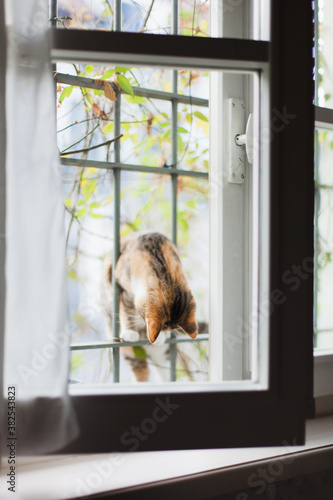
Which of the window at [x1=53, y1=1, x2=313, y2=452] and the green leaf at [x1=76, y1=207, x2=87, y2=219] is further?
the green leaf at [x1=76, y1=207, x2=87, y2=219]

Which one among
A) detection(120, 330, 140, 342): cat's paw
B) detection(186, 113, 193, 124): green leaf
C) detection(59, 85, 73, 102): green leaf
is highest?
detection(186, 113, 193, 124): green leaf

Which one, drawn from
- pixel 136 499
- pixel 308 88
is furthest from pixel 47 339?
pixel 308 88

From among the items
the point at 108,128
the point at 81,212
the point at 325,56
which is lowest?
the point at 81,212

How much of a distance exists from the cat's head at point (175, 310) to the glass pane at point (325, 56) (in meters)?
0.74

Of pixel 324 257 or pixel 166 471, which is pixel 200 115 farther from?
pixel 166 471

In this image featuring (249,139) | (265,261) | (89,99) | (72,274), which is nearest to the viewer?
(265,261)

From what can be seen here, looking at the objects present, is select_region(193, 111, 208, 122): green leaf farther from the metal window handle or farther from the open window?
the open window

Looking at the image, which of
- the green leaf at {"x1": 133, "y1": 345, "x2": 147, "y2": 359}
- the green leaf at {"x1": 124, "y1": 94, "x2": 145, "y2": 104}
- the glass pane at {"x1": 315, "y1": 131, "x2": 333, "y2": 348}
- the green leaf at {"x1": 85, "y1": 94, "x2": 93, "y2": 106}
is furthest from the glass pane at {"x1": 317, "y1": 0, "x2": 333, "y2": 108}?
the green leaf at {"x1": 133, "y1": 345, "x2": 147, "y2": 359}

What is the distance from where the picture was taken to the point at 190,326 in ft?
4.68

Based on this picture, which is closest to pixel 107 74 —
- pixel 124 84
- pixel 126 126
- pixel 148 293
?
pixel 124 84

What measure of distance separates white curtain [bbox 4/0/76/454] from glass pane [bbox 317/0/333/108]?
0.88 metres

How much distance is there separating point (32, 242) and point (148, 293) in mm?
857

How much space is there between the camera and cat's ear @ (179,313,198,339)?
1414 millimetres

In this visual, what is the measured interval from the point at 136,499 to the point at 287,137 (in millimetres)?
681
